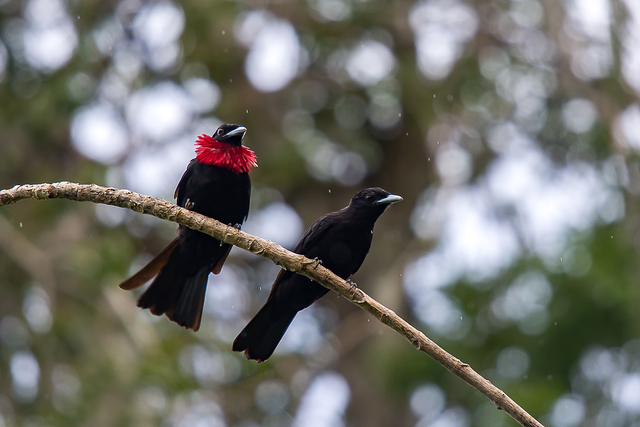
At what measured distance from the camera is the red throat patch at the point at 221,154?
407cm

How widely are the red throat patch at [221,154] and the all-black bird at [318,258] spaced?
592 millimetres

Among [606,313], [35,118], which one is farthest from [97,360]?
[606,313]

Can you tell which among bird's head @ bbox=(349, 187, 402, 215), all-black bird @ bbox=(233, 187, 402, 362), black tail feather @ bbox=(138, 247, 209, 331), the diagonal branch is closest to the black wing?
black tail feather @ bbox=(138, 247, 209, 331)

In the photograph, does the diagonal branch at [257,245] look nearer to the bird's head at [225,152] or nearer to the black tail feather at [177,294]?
the black tail feather at [177,294]

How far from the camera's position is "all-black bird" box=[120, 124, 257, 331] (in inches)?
155

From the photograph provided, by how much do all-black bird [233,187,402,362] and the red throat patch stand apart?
1.94ft

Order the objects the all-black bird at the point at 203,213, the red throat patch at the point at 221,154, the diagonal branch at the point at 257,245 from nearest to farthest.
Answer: the diagonal branch at the point at 257,245
the all-black bird at the point at 203,213
the red throat patch at the point at 221,154

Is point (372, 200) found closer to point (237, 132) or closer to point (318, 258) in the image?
point (318, 258)

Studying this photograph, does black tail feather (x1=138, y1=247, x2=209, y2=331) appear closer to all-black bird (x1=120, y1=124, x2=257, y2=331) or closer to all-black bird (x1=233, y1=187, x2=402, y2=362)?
all-black bird (x1=120, y1=124, x2=257, y2=331)

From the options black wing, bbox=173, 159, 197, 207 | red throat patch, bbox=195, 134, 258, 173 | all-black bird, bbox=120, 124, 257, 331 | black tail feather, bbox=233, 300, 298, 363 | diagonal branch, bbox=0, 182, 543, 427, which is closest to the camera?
diagonal branch, bbox=0, 182, 543, 427

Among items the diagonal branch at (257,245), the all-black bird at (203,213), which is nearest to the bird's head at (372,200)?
the all-black bird at (203,213)

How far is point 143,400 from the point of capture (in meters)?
5.92

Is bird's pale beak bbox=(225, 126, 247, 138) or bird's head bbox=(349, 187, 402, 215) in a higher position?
bird's pale beak bbox=(225, 126, 247, 138)

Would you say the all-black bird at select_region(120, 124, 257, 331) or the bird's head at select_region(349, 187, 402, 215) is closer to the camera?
the all-black bird at select_region(120, 124, 257, 331)
